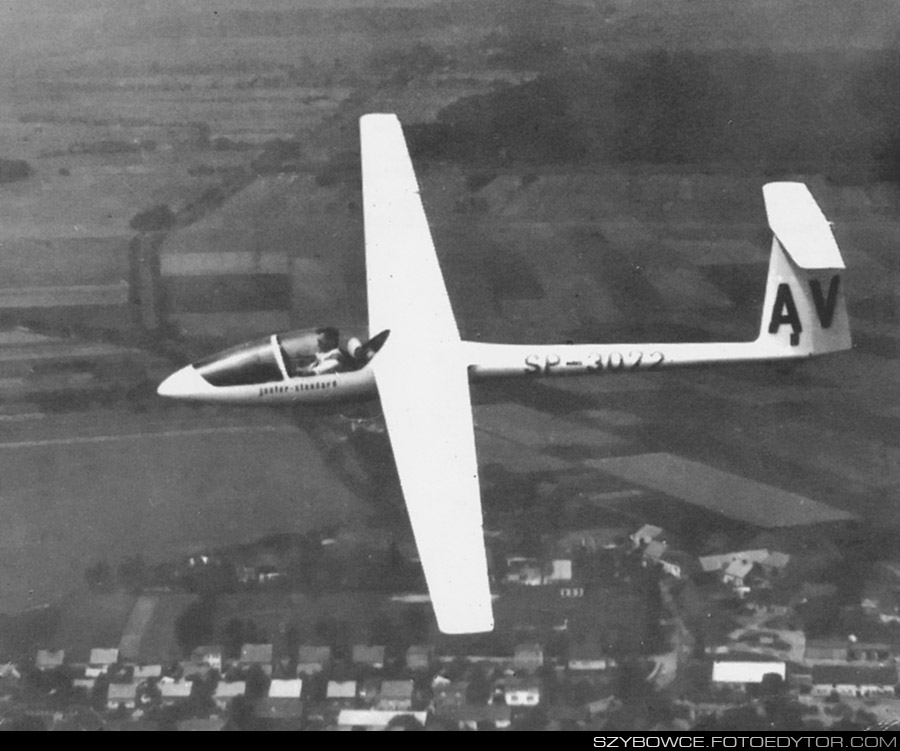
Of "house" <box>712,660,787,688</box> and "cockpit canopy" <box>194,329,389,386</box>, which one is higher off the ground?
"cockpit canopy" <box>194,329,389,386</box>

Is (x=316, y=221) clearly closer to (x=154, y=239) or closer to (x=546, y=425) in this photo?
(x=154, y=239)

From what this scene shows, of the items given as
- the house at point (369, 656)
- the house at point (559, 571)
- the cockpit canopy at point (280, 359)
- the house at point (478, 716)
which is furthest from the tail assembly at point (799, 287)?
the house at point (369, 656)

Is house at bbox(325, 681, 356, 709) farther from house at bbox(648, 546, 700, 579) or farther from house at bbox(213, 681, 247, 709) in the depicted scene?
house at bbox(648, 546, 700, 579)

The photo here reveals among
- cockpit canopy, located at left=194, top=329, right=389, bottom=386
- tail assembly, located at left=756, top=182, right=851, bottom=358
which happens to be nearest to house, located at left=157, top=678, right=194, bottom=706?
cockpit canopy, located at left=194, top=329, right=389, bottom=386

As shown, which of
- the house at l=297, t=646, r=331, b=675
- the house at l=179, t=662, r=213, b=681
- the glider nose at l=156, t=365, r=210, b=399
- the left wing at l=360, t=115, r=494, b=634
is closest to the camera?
the left wing at l=360, t=115, r=494, b=634

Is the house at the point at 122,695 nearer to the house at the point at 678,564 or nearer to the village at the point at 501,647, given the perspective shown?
the village at the point at 501,647

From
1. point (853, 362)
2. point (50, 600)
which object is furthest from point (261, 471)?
point (853, 362)

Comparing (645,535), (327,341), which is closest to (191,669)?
(327,341)

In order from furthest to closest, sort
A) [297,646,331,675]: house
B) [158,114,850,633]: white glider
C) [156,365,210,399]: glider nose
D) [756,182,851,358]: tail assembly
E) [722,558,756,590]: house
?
[722,558,756,590]: house < [297,646,331,675]: house < [156,365,210,399]: glider nose < [756,182,851,358]: tail assembly < [158,114,850,633]: white glider
